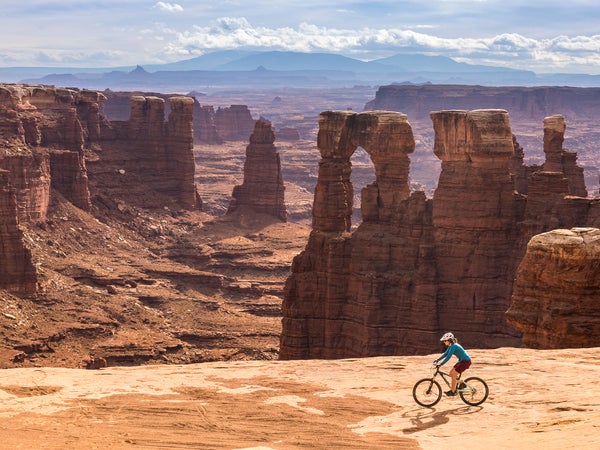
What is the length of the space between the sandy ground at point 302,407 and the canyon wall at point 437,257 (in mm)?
15850

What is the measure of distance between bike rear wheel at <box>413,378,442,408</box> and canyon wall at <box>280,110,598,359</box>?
1795cm

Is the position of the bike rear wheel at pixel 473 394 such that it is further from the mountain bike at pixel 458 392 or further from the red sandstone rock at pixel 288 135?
the red sandstone rock at pixel 288 135

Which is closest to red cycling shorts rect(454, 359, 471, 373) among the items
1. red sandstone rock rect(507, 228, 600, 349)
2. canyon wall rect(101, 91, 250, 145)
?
red sandstone rock rect(507, 228, 600, 349)

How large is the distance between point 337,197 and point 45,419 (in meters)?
26.2

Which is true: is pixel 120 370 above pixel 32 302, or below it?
above

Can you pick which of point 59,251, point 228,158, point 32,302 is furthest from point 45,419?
point 228,158

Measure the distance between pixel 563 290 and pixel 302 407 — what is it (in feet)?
30.3

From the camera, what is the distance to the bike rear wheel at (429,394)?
75.8ft

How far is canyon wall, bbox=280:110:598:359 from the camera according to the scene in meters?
43.1

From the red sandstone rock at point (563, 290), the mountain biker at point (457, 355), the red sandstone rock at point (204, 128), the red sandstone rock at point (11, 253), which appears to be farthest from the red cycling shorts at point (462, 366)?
the red sandstone rock at point (204, 128)

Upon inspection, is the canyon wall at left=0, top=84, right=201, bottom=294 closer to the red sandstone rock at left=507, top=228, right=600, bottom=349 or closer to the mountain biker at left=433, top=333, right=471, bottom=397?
the red sandstone rock at left=507, top=228, right=600, bottom=349

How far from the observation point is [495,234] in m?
43.4

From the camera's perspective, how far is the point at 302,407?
2352 cm

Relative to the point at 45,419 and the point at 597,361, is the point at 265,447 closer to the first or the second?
the point at 45,419
